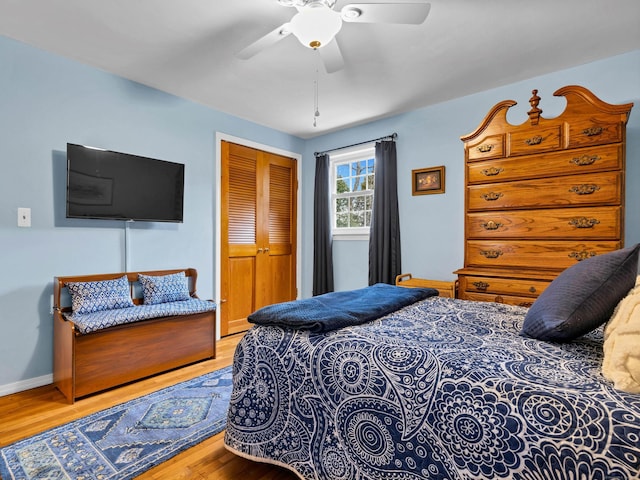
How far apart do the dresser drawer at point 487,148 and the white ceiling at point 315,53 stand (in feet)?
1.91

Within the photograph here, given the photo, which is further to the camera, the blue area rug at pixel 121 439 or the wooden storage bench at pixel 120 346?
the wooden storage bench at pixel 120 346

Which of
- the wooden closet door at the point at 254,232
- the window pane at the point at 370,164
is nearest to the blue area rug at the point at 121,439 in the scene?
the wooden closet door at the point at 254,232

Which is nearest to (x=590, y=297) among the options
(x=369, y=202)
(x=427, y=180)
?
(x=427, y=180)

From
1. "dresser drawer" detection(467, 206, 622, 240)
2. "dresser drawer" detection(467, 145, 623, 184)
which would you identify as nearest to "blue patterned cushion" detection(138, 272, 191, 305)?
"dresser drawer" detection(467, 206, 622, 240)

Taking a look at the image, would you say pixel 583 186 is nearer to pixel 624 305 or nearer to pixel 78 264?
pixel 624 305

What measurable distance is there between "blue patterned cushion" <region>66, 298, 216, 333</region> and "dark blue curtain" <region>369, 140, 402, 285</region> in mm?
1821

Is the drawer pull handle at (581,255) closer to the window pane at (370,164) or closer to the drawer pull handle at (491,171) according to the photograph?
the drawer pull handle at (491,171)

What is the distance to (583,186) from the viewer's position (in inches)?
89.6

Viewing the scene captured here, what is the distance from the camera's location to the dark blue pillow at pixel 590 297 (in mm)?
1156

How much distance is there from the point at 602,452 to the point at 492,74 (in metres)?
2.88

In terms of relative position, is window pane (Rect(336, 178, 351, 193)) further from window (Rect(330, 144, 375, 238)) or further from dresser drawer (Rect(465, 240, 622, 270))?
dresser drawer (Rect(465, 240, 622, 270))

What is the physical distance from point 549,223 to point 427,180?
131 cm

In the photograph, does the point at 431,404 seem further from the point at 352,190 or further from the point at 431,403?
the point at 352,190

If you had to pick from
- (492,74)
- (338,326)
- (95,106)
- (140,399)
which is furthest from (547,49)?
(140,399)
